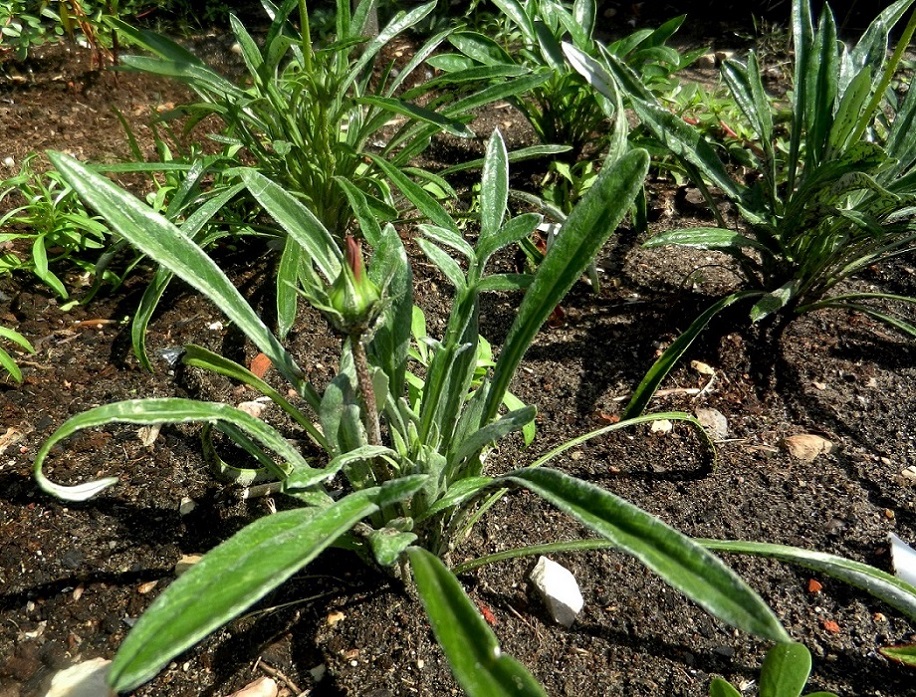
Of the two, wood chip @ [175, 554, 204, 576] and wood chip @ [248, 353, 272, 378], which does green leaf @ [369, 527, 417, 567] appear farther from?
wood chip @ [248, 353, 272, 378]

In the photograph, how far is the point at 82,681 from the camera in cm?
97

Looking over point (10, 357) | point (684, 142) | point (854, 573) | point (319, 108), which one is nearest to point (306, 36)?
point (319, 108)

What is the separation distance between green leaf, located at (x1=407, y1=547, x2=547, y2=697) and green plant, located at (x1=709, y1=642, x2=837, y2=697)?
0.41m

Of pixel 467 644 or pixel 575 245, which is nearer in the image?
pixel 467 644

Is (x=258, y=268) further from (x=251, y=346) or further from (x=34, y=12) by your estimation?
(x=34, y=12)

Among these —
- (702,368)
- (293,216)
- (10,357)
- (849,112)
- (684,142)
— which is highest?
(849,112)

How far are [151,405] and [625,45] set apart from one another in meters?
1.50

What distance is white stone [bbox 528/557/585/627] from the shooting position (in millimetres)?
1076

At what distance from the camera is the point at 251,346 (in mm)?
1493

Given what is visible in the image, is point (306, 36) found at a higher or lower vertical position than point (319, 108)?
higher

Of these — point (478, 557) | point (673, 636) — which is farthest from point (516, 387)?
point (673, 636)

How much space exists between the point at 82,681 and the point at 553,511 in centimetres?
74

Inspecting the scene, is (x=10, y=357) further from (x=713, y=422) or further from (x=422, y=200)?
(x=713, y=422)

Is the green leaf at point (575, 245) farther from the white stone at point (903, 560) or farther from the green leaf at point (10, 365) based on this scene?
the green leaf at point (10, 365)
